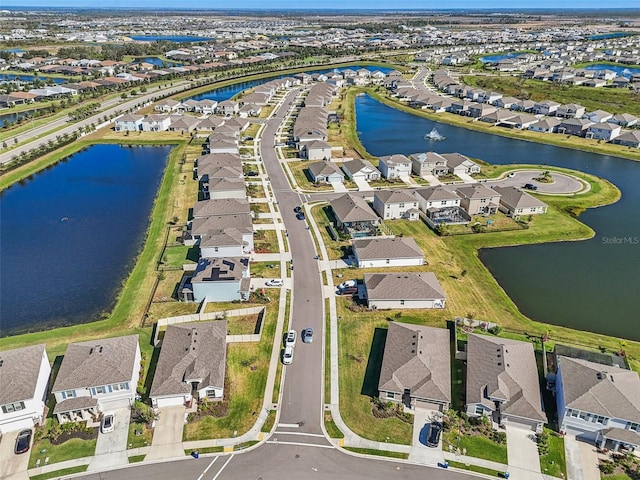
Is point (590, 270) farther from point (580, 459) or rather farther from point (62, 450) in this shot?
point (62, 450)

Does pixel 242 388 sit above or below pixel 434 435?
below

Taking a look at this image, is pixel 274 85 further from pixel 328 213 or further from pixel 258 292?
pixel 258 292

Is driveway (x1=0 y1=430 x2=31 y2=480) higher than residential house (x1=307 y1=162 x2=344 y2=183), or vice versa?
residential house (x1=307 y1=162 x2=344 y2=183)

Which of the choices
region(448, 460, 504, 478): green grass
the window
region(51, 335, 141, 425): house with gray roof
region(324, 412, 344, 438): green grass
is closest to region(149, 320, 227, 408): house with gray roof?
region(51, 335, 141, 425): house with gray roof

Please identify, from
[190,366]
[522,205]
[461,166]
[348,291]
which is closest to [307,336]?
[348,291]

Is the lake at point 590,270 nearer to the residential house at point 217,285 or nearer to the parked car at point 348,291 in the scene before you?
the parked car at point 348,291

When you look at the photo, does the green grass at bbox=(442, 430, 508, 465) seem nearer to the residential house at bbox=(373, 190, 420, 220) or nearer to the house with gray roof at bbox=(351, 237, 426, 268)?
the house with gray roof at bbox=(351, 237, 426, 268)

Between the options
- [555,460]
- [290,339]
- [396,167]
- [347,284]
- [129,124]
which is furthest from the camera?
[129,124]

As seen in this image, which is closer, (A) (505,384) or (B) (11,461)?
(B) (11,461)
